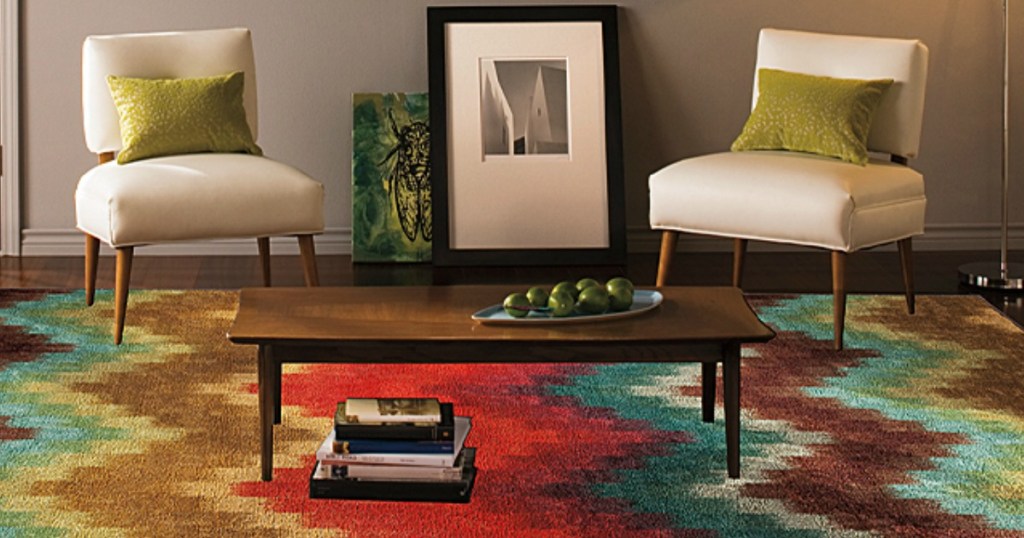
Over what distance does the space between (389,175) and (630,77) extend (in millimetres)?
1043

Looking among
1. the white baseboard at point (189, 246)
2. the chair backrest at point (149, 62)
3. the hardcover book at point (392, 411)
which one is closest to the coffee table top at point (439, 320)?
the hardcover book at point (392, 411)

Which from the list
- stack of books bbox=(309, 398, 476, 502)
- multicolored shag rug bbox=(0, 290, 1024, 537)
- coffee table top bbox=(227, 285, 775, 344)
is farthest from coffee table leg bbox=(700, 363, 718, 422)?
stack of books bbox=(309, 398, 476, 502)

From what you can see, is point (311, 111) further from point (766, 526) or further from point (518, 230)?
point (766, 526)

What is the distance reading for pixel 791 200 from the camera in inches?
173

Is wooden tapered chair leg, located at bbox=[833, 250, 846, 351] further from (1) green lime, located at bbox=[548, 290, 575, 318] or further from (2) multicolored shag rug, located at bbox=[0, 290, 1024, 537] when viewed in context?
(1) green lime, located at bbox=[548, 290, 575, 318]

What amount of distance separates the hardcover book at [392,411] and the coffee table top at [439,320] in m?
0.13

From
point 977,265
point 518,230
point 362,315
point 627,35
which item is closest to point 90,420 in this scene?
point 362,315

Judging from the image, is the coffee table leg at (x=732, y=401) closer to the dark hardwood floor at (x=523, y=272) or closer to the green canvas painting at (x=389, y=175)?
the dark hardwood floor at (x=523, y=272)

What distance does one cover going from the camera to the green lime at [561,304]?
3154 mm

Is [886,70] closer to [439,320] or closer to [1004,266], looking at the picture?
[1004,266]

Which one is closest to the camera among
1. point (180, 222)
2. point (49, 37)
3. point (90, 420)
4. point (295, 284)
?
point (90, 420)

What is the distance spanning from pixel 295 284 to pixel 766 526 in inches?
110

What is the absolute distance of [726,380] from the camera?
313 cm

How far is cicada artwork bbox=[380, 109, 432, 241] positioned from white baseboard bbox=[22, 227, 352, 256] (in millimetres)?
293
